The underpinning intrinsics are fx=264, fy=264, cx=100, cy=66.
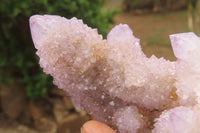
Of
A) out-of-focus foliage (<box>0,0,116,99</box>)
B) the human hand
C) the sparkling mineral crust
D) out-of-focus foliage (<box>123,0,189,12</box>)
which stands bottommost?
out-of-focus foliage (<box>123,0,189,12</box>)

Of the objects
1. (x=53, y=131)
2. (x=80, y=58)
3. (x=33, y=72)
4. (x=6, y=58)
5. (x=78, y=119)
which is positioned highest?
(x=80, y=58)

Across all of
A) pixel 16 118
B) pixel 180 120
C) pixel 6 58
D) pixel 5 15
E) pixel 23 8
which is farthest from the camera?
pixel 16 118

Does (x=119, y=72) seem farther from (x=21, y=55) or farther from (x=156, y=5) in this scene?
(x=156, y=5)

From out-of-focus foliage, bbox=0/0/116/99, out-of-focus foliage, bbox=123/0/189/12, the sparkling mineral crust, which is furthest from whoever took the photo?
out-of-focus foliage, bbox=123/0/189/12

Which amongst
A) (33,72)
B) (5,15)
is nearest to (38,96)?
(33,72)

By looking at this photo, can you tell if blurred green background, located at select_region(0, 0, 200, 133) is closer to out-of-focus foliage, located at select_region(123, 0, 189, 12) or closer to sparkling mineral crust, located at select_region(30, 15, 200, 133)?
sparkling mineral crust, located at select_region(30, 15, 200, 133)

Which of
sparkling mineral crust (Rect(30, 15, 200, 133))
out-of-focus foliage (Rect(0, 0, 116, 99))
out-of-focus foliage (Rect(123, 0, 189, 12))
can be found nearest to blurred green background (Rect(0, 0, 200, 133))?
out-of-focus foliage (Rect(0, 0, 116, 99))

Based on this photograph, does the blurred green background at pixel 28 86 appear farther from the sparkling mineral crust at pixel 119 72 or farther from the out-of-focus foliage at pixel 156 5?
the out-of-focus foliage at pixel 156 5

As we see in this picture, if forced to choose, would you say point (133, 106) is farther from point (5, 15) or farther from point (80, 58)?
point (5, 15)

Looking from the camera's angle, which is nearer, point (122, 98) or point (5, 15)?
point (122, 98)
